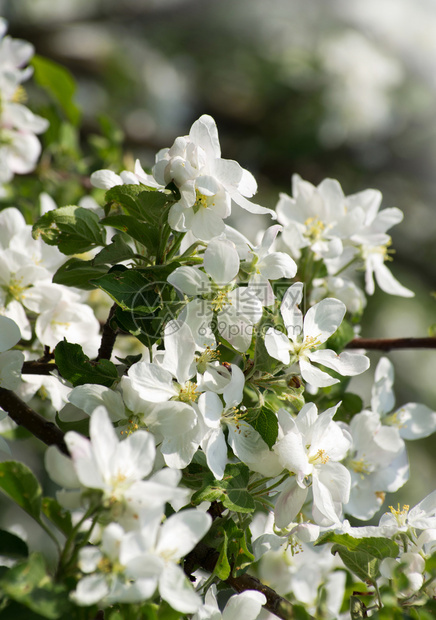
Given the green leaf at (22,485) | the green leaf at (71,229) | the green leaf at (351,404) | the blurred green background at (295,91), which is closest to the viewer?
the green leaf at (22,485)

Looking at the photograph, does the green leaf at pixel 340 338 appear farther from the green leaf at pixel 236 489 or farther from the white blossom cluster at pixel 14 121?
the white blossom cluster at pixel 14 121

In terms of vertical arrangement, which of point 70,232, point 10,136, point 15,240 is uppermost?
point 70,232

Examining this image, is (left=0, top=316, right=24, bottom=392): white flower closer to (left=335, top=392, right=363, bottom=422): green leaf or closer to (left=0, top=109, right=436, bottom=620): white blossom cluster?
(left=0, top=109, right=436, bottom=620): white blossom cluster

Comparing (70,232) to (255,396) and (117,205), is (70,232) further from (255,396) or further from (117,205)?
(255,396)

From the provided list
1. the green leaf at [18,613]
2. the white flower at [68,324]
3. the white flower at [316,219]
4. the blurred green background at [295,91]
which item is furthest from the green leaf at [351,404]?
the blurred green background at [295,91]

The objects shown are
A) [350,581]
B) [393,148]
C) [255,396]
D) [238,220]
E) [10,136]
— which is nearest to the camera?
[350,581]

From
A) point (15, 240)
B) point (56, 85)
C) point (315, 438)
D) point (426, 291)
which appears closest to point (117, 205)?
point (15, 240)

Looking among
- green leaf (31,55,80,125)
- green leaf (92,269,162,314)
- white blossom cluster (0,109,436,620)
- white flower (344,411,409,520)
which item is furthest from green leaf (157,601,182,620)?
green leaf (31,55,80,125)

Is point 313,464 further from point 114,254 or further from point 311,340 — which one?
point 114,254
